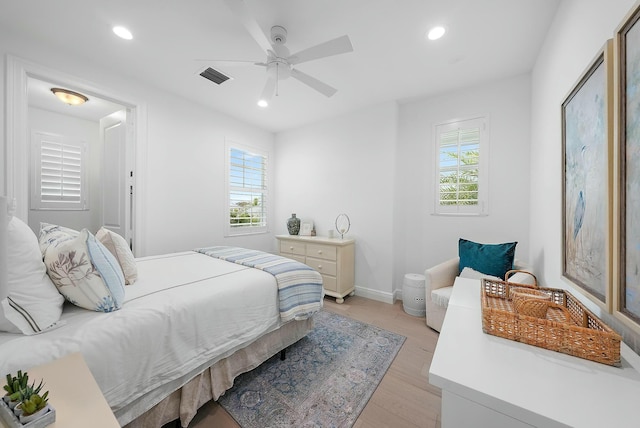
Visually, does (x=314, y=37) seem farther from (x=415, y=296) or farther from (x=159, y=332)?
(x=415, y=296)

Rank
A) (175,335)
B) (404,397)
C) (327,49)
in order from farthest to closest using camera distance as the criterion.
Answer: (327,49), (404,397), (175,335)

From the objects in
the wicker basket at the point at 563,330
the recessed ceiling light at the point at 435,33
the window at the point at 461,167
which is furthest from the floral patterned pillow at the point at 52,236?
the window at the point at 461,167

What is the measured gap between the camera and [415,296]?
271 cm

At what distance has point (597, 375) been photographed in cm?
69

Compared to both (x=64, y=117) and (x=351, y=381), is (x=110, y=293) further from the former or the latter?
(x=64, y=117)

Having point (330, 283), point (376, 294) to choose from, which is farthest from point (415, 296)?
point (330, 283)

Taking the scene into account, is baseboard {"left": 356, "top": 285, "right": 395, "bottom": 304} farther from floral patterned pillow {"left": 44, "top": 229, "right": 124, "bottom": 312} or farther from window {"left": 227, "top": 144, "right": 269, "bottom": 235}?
floral patterned pillow {"left": 44, "top": 229, "right": 124, "bottom": 312}

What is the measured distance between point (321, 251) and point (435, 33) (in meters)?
2.52

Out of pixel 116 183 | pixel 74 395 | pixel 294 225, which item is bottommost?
pixel 74 395

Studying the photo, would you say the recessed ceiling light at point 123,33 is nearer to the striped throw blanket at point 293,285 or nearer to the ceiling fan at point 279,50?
the ceiling fan at point 279,50

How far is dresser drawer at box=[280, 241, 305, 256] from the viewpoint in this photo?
3.46 m

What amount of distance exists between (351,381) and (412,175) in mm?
2428

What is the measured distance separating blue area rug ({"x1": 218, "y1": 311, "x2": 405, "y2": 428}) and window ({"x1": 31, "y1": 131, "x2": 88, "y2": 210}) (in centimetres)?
393

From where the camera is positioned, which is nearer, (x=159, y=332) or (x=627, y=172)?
(x=627, y=172)
